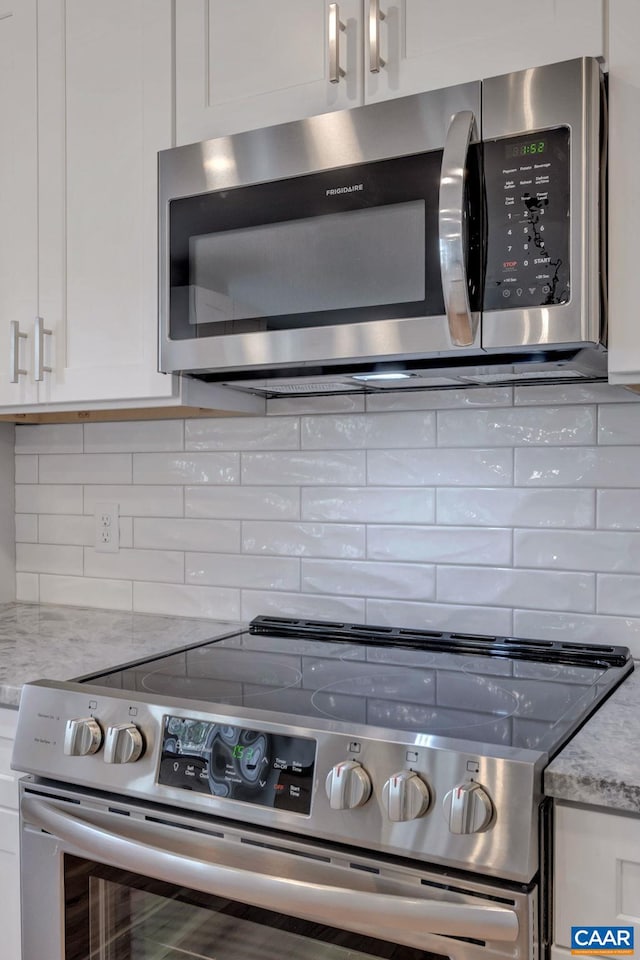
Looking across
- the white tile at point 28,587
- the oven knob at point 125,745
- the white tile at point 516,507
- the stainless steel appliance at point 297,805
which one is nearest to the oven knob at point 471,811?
the stainless steel appliance at point 297,805

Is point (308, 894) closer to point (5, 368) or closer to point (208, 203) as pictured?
point (208, 203)

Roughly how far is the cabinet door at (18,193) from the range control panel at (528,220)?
40.3 inches

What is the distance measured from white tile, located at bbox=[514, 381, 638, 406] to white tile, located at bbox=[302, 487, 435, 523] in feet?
0.90

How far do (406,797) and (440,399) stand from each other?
89 cm

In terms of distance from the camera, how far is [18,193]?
1746mm

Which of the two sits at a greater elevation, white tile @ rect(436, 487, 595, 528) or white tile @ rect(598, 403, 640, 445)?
white tile @ rect(598, 403, 640, 445)

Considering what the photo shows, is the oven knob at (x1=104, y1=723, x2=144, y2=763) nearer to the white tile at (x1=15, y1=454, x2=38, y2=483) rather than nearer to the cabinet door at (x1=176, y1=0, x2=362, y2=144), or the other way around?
the cabinet door at (x1=176, y1=0, x2=362, y2=144)

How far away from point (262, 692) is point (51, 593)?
1080mm

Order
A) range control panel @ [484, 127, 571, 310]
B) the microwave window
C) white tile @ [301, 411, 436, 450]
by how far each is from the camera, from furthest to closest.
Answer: white tile @ [301, 411, 436, 450] < the microwave window < range control panel @ [484, 127, 571, 310]

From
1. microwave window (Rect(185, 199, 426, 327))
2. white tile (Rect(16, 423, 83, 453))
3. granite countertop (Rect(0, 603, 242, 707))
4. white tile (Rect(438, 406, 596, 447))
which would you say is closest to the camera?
microwave window (Rect(185, 199, 426, 327))

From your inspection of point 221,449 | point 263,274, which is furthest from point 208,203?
point 221,449

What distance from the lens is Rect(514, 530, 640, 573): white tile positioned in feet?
4.86

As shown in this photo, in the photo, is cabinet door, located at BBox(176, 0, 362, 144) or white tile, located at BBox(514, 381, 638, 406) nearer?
cabinet door, located at BBox(176, 0, 362, 144)

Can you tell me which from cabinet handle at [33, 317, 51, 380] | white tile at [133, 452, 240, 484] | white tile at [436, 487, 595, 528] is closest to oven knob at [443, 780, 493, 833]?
white tile at [436, 487, 595, 528]
